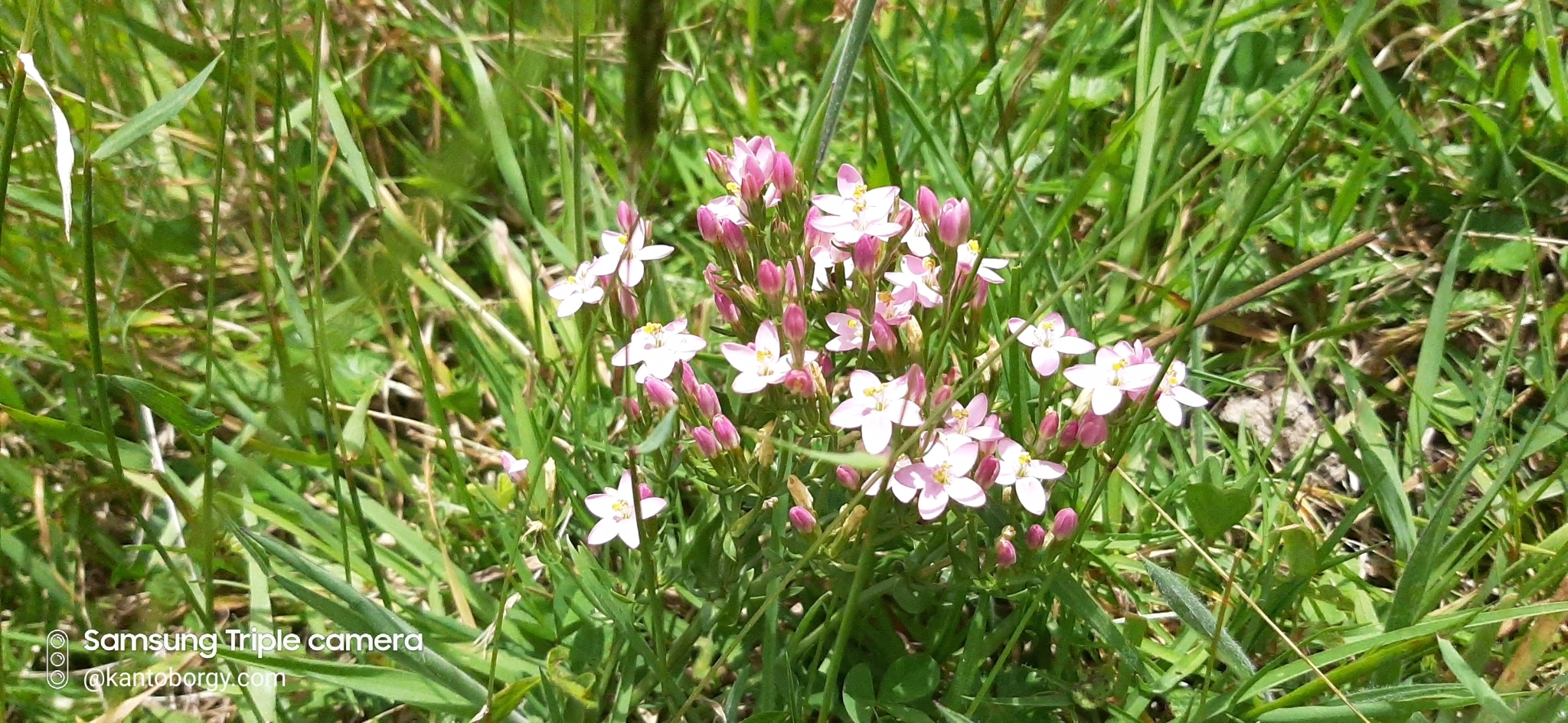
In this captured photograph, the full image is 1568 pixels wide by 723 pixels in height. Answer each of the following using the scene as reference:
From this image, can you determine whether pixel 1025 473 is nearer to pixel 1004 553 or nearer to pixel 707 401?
pixel 1004 553

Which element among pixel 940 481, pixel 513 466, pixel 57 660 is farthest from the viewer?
pixel 57 660

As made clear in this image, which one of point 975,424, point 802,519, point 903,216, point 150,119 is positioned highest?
point 150,119

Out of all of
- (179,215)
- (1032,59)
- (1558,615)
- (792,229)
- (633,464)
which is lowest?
(1558,615)

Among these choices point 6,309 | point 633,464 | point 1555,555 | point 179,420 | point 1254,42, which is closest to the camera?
point 633,464

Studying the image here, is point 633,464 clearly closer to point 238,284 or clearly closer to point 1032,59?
point 1032,59

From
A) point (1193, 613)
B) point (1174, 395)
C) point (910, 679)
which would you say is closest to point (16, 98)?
point (910, 679)

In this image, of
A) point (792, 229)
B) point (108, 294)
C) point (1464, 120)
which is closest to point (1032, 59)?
point (792, 229)

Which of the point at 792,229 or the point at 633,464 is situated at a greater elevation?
the point at 792,229

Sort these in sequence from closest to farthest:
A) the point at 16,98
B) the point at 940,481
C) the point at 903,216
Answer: the point at 16,98, the point at 940,481, the point at 903,216
